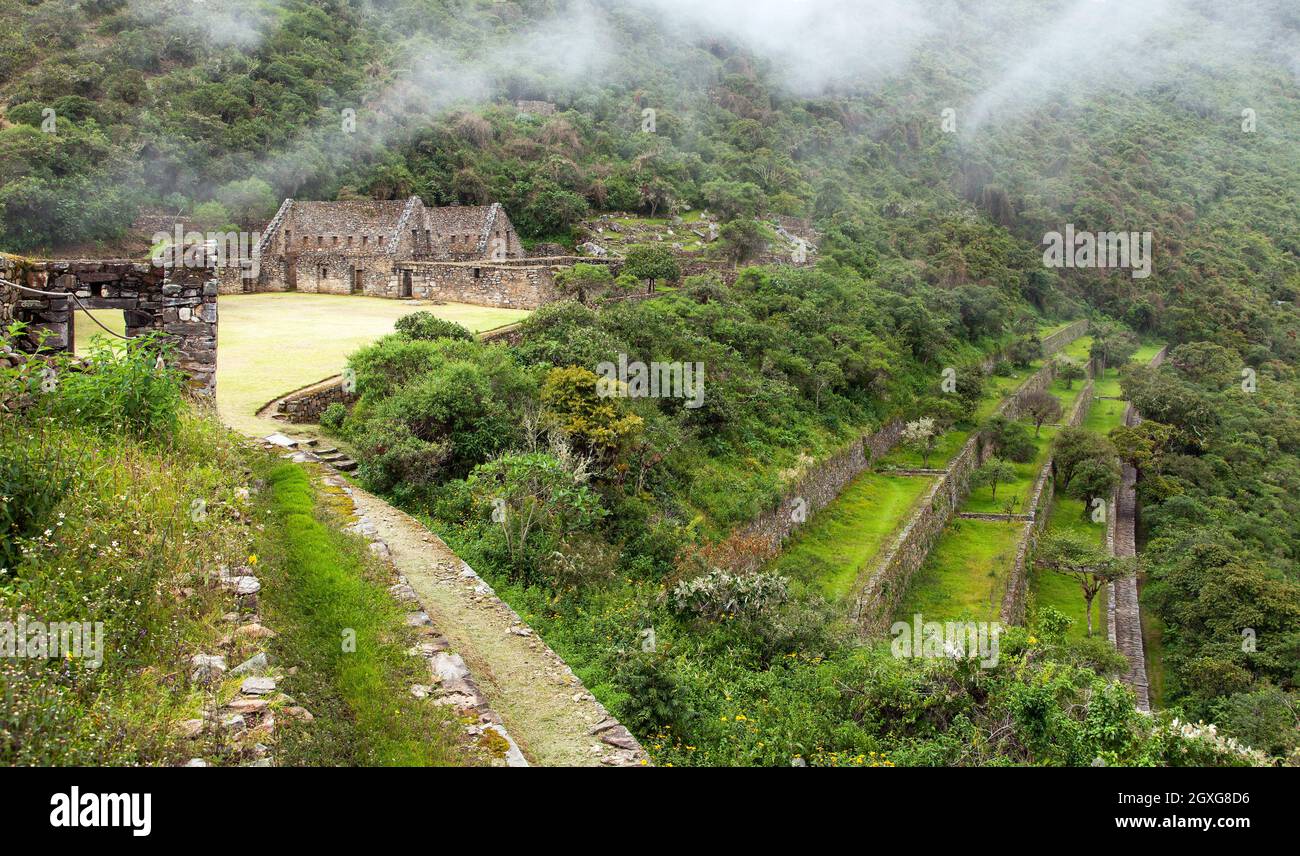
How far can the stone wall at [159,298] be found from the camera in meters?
11.6

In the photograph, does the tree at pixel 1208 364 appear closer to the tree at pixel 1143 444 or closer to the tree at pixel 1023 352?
the tree at pixel 1023 352

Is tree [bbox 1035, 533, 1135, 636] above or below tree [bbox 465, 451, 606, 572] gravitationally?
below

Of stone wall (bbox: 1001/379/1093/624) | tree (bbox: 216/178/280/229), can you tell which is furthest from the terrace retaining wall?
tree (bbox: 216/178/280/229)

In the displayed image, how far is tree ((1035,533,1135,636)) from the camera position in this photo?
26984mm

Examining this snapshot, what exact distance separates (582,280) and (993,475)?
17.1 meters

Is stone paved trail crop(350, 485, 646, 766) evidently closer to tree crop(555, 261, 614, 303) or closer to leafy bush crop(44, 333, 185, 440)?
leafy bush crop(44, 333, 185, 440)

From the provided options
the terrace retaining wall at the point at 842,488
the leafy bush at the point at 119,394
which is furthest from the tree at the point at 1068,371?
the leafy bush at the point at 119,394

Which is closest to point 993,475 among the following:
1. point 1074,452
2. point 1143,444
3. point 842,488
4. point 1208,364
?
point 1074,452

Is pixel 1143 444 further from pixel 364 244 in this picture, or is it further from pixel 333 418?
pixel 333 418

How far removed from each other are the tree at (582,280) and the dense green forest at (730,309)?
9.93 ft

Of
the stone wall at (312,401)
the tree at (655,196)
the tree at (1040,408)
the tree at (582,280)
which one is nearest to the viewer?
the stone wall at (312,401)

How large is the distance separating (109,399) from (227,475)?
1378 mm

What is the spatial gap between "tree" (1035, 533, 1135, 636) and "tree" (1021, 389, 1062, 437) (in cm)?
1386

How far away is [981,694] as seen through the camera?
9.88 metres
